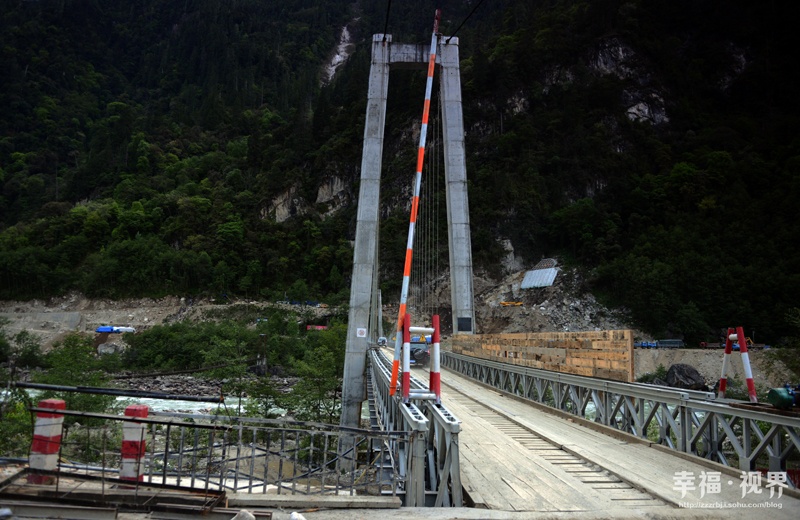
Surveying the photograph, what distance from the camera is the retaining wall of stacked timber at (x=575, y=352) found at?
7379mm

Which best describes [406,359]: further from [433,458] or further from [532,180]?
[532,180]

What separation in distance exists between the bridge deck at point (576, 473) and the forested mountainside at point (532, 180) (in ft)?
144

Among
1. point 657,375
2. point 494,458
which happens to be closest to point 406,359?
point 494,458

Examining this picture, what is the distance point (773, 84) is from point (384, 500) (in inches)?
4096

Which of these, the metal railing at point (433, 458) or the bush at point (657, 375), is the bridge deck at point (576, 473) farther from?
the bush at point (657, 375)

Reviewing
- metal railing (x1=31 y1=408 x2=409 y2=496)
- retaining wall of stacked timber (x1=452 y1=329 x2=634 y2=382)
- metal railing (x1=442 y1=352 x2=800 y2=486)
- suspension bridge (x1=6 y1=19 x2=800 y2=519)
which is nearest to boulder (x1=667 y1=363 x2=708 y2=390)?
metal railing (x1=442 y1=352 x2=800 y2=486)

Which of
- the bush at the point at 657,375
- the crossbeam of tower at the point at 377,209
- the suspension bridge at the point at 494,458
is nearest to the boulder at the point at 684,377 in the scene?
the bush at the point at 657,375

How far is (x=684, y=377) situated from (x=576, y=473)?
3401cm

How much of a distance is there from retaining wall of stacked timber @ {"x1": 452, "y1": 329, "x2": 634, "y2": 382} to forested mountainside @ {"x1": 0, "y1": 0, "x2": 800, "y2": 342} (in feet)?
129

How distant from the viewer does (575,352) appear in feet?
28.8

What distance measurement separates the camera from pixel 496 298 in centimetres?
5688

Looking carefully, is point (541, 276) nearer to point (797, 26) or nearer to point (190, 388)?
point (190, 388)

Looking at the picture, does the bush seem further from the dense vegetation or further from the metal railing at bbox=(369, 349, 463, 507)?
the metal railing at bbox=(369, 349, 463, 507)

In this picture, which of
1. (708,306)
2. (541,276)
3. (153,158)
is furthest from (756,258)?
(153,158)
